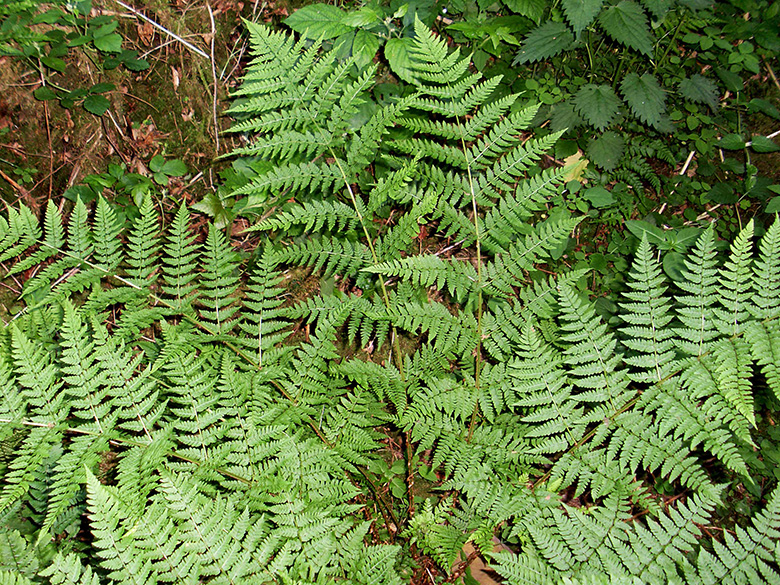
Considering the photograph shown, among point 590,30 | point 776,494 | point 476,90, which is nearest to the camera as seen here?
point 776,494

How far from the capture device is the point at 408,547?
2.56m

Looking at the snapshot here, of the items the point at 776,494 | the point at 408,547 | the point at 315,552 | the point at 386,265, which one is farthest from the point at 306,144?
Result: the point at 776,494

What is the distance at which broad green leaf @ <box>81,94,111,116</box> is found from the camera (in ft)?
9.68

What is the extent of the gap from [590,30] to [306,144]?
2.25 meters

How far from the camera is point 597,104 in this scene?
3359mm

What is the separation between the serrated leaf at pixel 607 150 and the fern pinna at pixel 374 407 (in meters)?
1.17

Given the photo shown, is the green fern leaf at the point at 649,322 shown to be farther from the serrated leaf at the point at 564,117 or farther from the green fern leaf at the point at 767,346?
the serrated leaf at the point at 564,117

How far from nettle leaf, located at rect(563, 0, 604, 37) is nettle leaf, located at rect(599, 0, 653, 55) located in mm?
232

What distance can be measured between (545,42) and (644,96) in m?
0.76

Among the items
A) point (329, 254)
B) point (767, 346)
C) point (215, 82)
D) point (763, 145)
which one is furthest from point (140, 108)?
point (763, 145)

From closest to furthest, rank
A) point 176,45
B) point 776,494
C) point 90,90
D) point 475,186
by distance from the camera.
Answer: point 776,494 → point 475,186 → point 90,90 → point 176,45

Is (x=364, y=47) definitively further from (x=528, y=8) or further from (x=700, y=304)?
(x=700, y=304)

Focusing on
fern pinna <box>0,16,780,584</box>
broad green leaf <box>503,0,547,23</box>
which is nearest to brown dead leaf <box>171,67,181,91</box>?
fern pinna <box>0,16,780,584</box>

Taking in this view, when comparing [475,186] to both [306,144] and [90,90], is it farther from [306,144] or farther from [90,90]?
[90,90]
